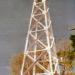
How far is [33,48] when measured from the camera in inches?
189

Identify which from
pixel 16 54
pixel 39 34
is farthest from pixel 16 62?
pixel 39 34

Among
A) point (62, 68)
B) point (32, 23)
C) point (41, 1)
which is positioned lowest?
point (62, 68)

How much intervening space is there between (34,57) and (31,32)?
0.42 meters

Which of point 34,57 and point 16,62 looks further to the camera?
point 16,62

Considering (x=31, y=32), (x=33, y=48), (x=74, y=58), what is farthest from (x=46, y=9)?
(x=74, y=58)

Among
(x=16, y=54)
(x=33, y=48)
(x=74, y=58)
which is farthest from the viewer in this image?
(x=16, y=54)

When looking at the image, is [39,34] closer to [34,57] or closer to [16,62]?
[34,57]

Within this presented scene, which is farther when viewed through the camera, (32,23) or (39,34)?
(39,34)

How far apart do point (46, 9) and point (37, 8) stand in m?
0.18

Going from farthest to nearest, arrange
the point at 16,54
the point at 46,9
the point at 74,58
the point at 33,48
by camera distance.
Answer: the point at 16,54 → the point at 74,58 → the point at 33,48 → the point at 46,9

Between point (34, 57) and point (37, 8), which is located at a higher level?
point (37, 8)

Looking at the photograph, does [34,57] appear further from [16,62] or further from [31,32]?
[16,62]

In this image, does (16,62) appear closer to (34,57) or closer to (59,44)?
(59,44)

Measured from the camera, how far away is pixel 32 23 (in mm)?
4574
